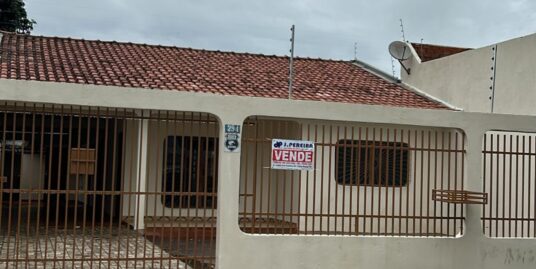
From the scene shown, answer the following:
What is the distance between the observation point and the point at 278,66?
1633cm

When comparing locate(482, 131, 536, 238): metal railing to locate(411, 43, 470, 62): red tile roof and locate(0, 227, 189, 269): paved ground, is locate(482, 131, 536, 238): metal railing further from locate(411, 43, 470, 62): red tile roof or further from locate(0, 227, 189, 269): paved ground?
locate(411, 43, 470, 62): red tile roof

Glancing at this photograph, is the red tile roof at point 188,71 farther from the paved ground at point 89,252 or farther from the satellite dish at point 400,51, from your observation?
the paved ground at point 89,252

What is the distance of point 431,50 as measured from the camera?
16.4m

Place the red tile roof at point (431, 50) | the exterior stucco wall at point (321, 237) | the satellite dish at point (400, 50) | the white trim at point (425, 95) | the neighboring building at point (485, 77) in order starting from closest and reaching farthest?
the exterior stucco wall at point (321, 237) < the neighboring building at point (485, 77) < the white trim at point (425, 95) < the satellite dish at point (400, 50) < the red tile roof at point (431, 50)

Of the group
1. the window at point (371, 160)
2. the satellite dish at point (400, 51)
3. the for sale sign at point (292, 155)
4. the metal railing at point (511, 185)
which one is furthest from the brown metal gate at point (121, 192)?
the satellite dish at point (400, 51)

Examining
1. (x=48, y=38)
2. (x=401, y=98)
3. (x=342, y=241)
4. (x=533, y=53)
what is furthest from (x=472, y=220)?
(x=48, y=38)

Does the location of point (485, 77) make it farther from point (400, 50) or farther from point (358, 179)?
point (358, 179)

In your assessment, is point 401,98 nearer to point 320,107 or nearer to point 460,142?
point 460,142

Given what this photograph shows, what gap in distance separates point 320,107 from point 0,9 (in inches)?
917

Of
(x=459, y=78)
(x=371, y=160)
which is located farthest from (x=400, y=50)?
(x=371, y=160)

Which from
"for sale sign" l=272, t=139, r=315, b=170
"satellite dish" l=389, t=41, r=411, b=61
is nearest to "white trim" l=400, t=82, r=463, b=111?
"satellite dish" l=389, t=41, r=411, b=61

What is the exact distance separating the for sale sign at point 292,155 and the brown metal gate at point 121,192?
0.87m

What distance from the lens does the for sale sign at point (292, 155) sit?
773cm

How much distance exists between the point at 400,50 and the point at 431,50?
2.95ft
